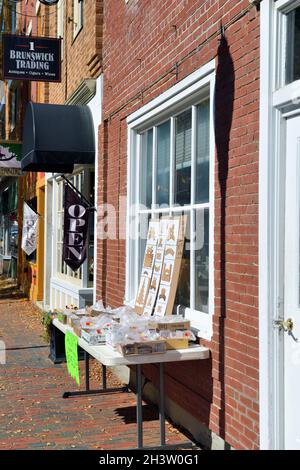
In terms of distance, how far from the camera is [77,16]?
962 centimetres

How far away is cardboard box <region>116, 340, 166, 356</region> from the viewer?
4.37m

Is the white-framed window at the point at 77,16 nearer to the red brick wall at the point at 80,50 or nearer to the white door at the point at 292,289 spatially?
the red brick wall at the point at 80,50

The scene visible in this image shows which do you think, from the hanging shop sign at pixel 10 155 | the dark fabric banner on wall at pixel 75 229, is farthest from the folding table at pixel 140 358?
the hanging shop sign at pixel 10 155

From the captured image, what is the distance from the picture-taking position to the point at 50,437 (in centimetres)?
512

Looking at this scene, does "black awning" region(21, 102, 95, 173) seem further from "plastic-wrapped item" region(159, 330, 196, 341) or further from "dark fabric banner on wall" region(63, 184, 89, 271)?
"plastic-wrapped item" region(159, 330, 196, 341)

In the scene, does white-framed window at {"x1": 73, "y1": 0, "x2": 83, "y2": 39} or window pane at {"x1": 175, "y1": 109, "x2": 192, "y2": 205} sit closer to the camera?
window pane at {"x1": 175, "y1": 109, "x2": 192, "y2": 205}

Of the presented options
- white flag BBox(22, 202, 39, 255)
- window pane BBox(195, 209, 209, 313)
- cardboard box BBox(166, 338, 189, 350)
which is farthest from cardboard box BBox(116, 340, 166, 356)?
white flag BBox(22, 202, 39, 255)

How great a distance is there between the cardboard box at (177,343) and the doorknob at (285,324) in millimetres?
1113

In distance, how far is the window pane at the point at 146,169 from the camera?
6441 mm

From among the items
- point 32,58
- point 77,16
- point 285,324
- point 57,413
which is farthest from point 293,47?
point 32,58

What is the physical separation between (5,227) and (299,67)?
23.4 metres

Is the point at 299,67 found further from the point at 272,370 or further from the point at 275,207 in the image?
the point at 272,370

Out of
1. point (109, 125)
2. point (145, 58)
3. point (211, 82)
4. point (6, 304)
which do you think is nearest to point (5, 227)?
point (6, 304)

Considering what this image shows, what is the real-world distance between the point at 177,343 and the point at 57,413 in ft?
6.20
